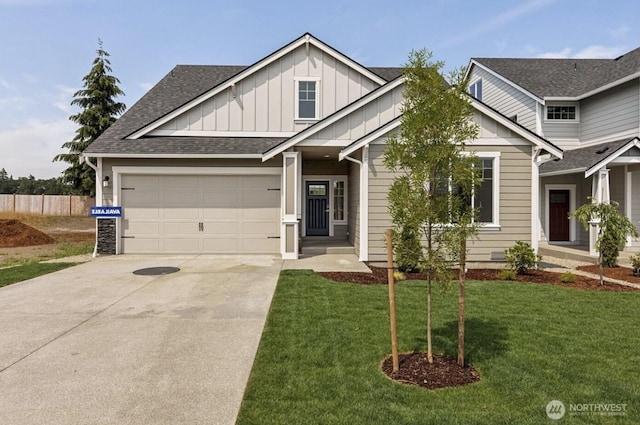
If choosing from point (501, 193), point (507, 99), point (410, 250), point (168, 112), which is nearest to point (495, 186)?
point (501, 193)

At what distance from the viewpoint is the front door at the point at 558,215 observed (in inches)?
584

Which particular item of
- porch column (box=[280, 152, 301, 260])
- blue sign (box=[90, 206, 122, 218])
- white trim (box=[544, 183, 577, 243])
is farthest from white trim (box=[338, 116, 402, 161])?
white trim (box=[544, 183, 577, 243])

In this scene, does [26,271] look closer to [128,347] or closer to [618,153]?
[128,347]

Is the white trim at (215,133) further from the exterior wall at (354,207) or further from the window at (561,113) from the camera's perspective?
the window at (561,113)

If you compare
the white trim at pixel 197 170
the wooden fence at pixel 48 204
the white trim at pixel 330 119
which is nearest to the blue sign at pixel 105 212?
the white trim at pixel 197 170

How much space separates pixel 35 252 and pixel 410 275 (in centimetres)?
1236

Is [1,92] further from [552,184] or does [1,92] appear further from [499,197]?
[552,184]

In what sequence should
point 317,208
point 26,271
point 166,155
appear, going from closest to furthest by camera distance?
point 26,271
point 166,155
point 317,208

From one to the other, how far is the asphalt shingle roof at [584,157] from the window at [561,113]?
4.65 feet

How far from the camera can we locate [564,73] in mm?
16797

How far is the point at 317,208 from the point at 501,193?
6361mm

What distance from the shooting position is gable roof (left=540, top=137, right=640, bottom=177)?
37.2 feet

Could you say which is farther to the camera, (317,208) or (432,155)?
(317,208)

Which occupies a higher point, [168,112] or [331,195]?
[168,112]
